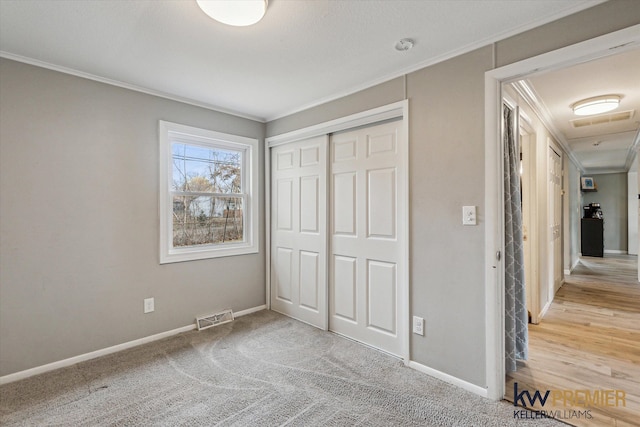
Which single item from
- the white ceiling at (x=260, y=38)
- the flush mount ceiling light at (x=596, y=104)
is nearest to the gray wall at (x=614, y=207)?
the flush mount ceiling light at (x=596, y=104)

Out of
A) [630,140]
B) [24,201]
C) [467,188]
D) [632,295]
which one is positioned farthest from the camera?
[630,140]

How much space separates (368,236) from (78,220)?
2.45m

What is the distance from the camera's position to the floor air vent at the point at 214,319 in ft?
10.4

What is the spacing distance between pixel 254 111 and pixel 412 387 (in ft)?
10.1

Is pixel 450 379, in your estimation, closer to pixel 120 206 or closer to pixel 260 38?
pixel 260 38

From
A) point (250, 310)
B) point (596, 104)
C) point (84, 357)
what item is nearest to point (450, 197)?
point (596, 104)

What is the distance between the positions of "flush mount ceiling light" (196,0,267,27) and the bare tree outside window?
6.20 feet

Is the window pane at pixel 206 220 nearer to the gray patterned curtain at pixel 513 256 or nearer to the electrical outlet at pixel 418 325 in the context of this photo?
the electrical outlet at pixel 418 325

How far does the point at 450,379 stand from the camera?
218 cm

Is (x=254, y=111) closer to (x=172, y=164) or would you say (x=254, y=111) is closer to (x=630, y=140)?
(x=172, y=164)

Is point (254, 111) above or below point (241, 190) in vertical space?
above

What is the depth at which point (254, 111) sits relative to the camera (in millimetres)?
3490

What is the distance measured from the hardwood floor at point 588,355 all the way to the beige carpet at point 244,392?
405 mm

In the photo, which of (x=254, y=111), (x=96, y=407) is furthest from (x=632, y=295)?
(x=96, y=407)
